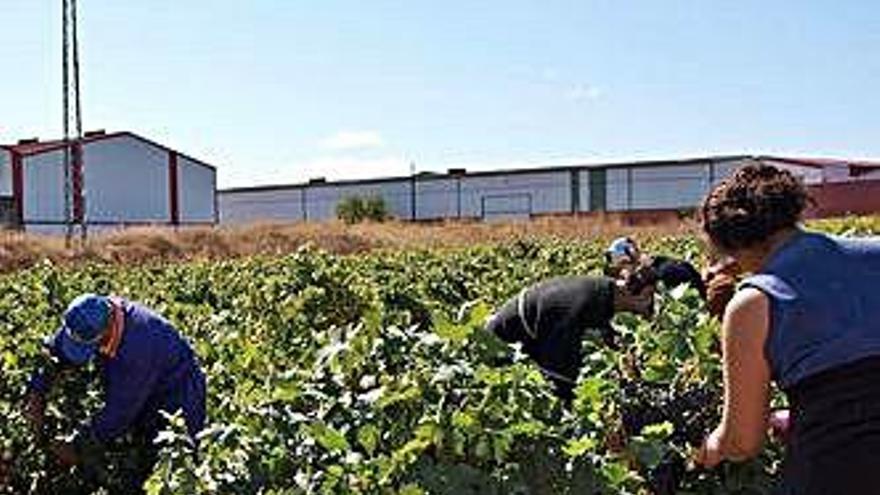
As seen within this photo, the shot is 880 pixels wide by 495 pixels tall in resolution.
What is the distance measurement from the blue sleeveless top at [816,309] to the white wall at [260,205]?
230ft

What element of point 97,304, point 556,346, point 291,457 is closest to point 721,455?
point 291,457

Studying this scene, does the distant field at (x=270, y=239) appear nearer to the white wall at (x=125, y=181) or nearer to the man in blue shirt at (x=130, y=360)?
the white wall at (x=125, y=181)

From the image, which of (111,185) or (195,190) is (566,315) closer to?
(111,185)

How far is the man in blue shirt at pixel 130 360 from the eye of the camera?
666cm

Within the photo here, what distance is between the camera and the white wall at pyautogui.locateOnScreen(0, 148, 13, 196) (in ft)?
187

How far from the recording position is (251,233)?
4331 centimetres

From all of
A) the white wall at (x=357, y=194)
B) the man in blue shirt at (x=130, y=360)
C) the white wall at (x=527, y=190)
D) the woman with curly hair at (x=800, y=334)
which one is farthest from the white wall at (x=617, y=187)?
the woman with curly hair at (x=800, y=334)

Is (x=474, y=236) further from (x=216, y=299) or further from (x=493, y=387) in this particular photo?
(x=493, y=387)

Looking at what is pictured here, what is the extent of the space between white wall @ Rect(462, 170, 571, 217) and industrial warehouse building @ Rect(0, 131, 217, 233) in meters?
12.2

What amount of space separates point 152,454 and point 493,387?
367cm

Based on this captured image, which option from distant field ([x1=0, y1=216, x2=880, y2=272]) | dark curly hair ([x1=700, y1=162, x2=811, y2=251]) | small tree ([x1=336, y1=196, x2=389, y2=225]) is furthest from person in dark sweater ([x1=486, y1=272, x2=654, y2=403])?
small tree ([x1=336, y1=196, x2=389, y2=225])

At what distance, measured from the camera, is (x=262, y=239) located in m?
42.7

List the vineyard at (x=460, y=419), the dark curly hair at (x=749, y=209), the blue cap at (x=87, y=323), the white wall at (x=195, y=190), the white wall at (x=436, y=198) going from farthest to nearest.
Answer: the white wall at (x=436, y=198) → the white wall at (x=195, y=190) → the blue cap at (x=87, y=323) → the dark curly hair at (x=749, y=209) → the vineyard at (x=460, y=419)

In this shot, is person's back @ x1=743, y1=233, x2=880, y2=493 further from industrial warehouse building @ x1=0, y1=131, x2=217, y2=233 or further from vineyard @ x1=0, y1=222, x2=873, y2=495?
industrial warehouse building @ x1=0, y1=131, x2=217, y2=233
